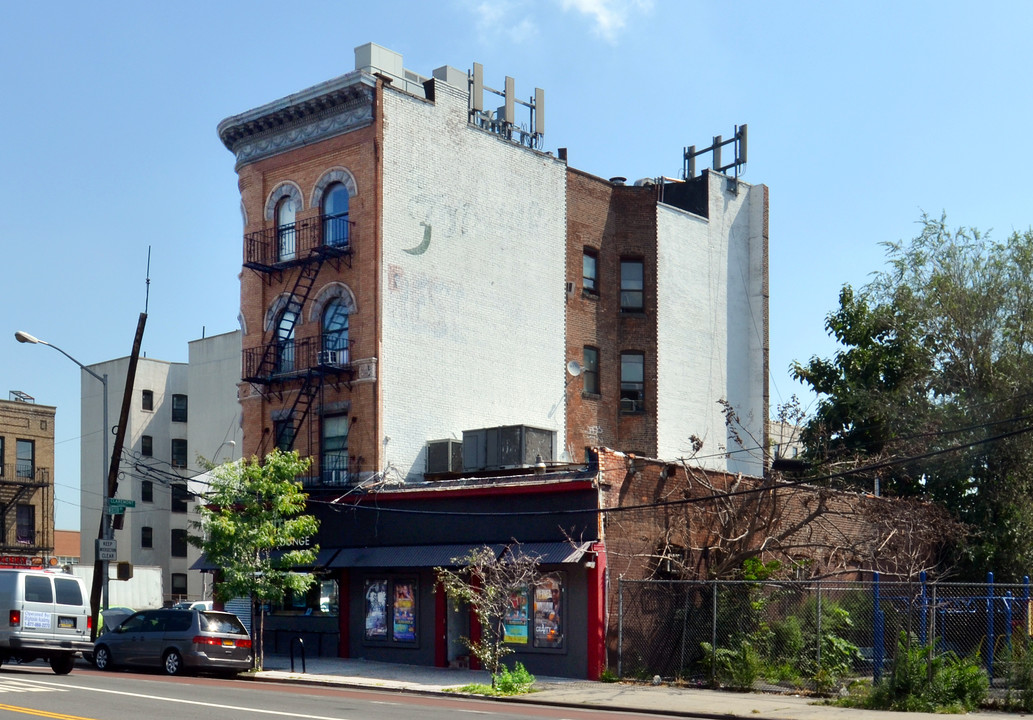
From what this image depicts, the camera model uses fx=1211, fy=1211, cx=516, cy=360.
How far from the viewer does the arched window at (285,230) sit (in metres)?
36.4

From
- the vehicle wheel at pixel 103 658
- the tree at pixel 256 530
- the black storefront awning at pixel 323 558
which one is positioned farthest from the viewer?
the black storefront awning at pixel 323 558

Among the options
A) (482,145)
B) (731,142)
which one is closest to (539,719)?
(482,145)

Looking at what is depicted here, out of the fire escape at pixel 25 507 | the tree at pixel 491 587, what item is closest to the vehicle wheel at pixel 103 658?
the tree at pixel 491 587

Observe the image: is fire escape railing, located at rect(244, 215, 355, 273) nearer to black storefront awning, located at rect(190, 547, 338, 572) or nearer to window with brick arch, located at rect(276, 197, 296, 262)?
window with brick arch, located at rect(276, 197, 296, 262)

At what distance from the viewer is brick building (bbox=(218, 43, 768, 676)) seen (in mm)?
31156

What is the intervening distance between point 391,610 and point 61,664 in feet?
28.2

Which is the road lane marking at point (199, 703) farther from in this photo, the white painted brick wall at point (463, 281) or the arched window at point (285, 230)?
the arched window at point (285, 230)

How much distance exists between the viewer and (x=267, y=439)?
36.3 metres

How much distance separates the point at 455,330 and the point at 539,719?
19.3 m

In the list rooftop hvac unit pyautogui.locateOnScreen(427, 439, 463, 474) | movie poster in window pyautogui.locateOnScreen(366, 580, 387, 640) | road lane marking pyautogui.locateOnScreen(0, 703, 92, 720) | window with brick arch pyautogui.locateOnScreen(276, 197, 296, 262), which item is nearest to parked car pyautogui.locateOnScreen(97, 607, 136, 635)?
movie poster in window pyautogui.locateOnScreen(366, 580, 387, 640)

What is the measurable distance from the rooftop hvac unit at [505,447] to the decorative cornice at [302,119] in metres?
9.46

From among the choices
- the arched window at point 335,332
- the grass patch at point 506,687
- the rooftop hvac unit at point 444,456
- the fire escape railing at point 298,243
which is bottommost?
the grass patch at point 506,687

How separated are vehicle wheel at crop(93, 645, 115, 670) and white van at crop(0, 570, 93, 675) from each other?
2314 millimetres

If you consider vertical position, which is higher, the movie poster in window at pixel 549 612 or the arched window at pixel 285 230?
the arched window at pixel 285 230
